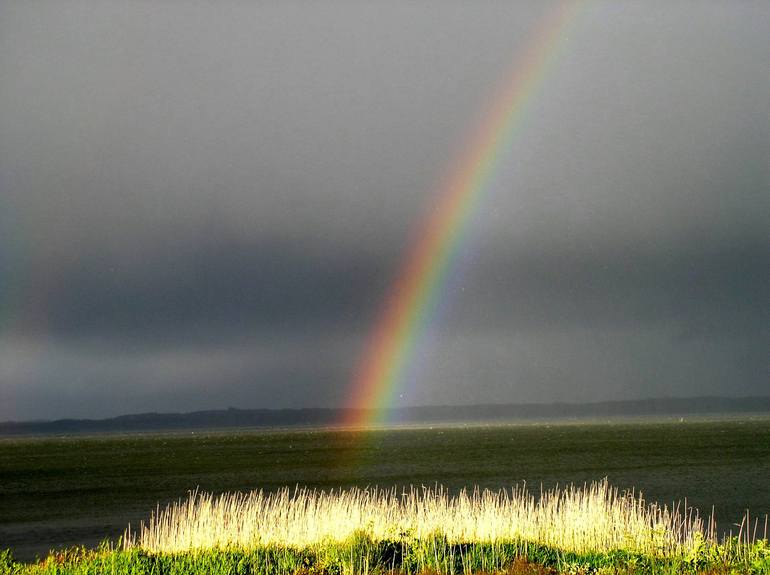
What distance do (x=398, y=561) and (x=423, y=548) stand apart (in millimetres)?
655

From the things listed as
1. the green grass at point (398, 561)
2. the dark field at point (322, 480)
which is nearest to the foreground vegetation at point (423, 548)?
the green grass at point (398, 561)

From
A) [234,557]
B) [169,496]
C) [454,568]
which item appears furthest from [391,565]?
[169,496]

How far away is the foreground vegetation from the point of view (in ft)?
59.2

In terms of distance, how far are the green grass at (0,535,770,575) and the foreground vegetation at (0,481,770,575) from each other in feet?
0.11

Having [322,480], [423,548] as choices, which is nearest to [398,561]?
A: [423,548]

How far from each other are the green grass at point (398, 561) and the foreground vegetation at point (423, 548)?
0.03 metres

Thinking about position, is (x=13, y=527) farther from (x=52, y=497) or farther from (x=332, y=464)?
(x=332, y=464)

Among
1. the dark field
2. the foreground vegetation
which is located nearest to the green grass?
the foreground vegetation

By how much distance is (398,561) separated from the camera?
65.4ft

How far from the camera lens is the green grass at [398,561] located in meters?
17.3

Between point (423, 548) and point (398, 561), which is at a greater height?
point (423, 548)

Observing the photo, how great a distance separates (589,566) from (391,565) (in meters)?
4.51

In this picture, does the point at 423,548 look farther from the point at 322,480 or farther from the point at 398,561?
the point at 322,480

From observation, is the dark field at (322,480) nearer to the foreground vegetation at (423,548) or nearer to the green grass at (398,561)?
the foreground vegetation at (423,548)
